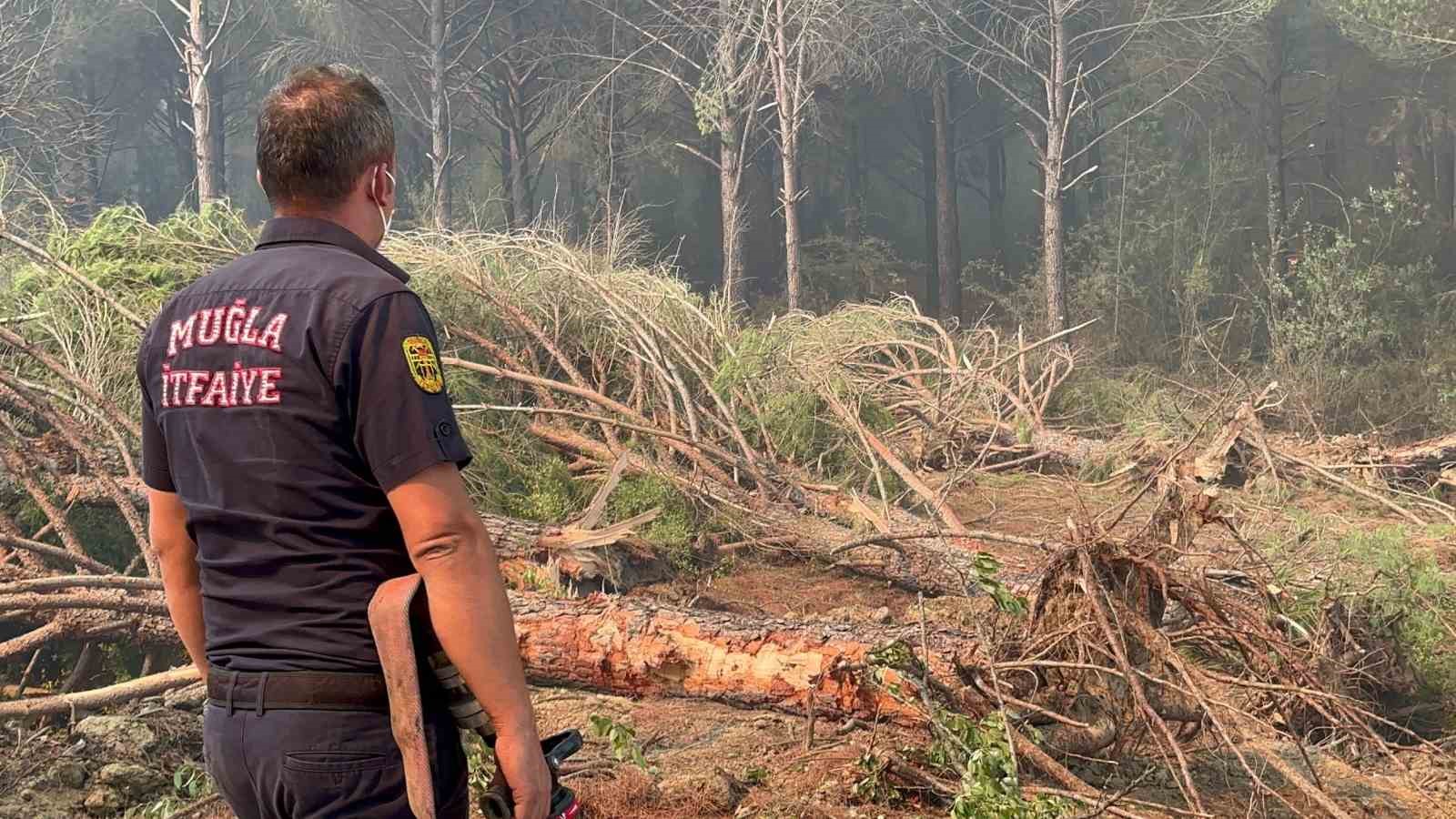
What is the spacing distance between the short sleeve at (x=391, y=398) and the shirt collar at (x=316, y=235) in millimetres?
124

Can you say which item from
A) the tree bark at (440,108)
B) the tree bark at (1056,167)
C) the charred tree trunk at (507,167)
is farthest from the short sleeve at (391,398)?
the charred tree trunk at (507,167)

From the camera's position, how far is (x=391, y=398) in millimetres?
1586

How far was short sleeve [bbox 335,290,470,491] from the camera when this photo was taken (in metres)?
1.58

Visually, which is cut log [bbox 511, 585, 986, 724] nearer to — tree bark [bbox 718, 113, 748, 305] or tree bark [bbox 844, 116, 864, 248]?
tree bark [bbox 718, 113, 748, 305]

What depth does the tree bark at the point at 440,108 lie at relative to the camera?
50.5 feet

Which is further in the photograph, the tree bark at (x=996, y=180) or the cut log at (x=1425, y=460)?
the tree bark at (x=996, y=180)

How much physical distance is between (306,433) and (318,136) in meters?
0.41

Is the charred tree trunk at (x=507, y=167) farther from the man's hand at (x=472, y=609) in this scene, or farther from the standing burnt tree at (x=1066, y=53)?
the man's hand at (x=472, y=609)

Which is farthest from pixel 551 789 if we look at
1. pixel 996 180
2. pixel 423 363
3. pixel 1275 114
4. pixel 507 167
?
pixel 996 180

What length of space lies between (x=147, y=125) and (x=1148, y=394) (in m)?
19.3

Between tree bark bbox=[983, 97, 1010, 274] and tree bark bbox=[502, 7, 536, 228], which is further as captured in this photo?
tree bark bbox=[983, 97, 1010, 274]

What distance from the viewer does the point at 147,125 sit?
22.7 meters

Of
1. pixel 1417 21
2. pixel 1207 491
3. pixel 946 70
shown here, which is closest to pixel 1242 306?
pixel 1417 21

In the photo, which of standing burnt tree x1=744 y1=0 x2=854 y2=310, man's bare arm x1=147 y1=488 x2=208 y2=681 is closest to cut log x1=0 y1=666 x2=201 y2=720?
man's bare arm x1=147 y1=488 x2=208 y2=681
